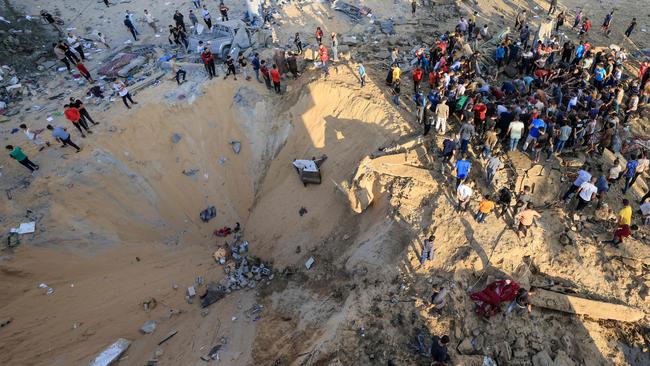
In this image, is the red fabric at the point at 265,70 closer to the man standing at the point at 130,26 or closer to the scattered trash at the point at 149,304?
the man standing at the point at 130,26

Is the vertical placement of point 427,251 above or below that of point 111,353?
above

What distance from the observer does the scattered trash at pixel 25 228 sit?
10.1 metres

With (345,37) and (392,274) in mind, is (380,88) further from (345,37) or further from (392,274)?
(392,274)

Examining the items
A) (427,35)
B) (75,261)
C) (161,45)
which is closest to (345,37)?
(427,35)

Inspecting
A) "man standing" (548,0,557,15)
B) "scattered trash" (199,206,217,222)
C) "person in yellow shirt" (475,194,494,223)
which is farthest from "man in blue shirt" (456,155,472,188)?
"man standing" (548,0,557,15)

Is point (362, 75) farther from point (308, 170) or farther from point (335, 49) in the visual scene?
point (308, 170)

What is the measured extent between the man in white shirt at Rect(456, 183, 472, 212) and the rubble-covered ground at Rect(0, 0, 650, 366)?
1.29 ft

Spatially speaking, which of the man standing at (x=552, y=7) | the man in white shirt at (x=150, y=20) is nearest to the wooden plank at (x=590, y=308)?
the man standing at (x=552, y=7)

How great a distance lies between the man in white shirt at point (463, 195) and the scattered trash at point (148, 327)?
8.36 meters

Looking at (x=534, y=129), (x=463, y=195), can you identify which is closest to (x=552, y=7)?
(x=534, y=129)

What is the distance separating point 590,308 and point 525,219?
2156 mm

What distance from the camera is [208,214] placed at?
12914 millimetres

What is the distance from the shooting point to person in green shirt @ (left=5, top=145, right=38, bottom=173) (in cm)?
1034

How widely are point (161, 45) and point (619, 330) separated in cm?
1784
